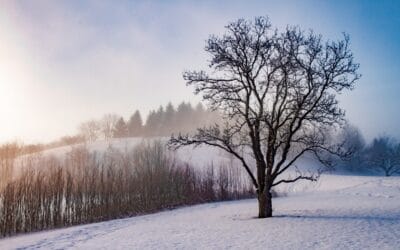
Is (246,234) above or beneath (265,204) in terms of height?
beneath

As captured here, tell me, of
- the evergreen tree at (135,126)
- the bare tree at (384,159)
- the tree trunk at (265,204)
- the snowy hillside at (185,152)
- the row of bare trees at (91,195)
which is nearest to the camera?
the tree trunk at (265,204)

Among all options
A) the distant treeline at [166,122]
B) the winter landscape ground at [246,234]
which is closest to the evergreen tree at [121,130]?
the distant treeline at [166,122]

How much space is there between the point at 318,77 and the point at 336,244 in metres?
7.18

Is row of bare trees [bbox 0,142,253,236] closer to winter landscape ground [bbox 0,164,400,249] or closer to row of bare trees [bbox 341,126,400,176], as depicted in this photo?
winter landscape ground [bbox 0,164,400,249]

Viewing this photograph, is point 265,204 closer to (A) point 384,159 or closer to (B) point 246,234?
(B) point 246,234

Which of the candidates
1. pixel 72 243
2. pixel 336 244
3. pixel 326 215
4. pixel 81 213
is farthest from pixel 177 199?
pixel 336 244

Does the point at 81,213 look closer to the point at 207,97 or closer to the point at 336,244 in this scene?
the point at 207,97

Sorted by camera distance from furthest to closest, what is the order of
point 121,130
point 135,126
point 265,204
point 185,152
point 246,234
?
point 135,126 < point 121,130 < point 185,152 < point 265,204 < point 246,234

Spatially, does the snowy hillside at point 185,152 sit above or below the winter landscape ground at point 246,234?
above

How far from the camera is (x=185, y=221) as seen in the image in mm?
15141

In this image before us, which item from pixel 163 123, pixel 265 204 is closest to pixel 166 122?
pixel 163 123

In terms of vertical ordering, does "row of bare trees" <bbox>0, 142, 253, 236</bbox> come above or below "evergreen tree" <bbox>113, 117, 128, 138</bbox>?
below

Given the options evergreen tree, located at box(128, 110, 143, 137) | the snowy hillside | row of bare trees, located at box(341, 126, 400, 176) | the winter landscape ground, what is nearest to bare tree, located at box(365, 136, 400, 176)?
row of bare trees, located at box(341, 126, 400, 176)

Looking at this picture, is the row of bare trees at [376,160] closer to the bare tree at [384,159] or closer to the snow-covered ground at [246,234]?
the bare tree at [384,159]
